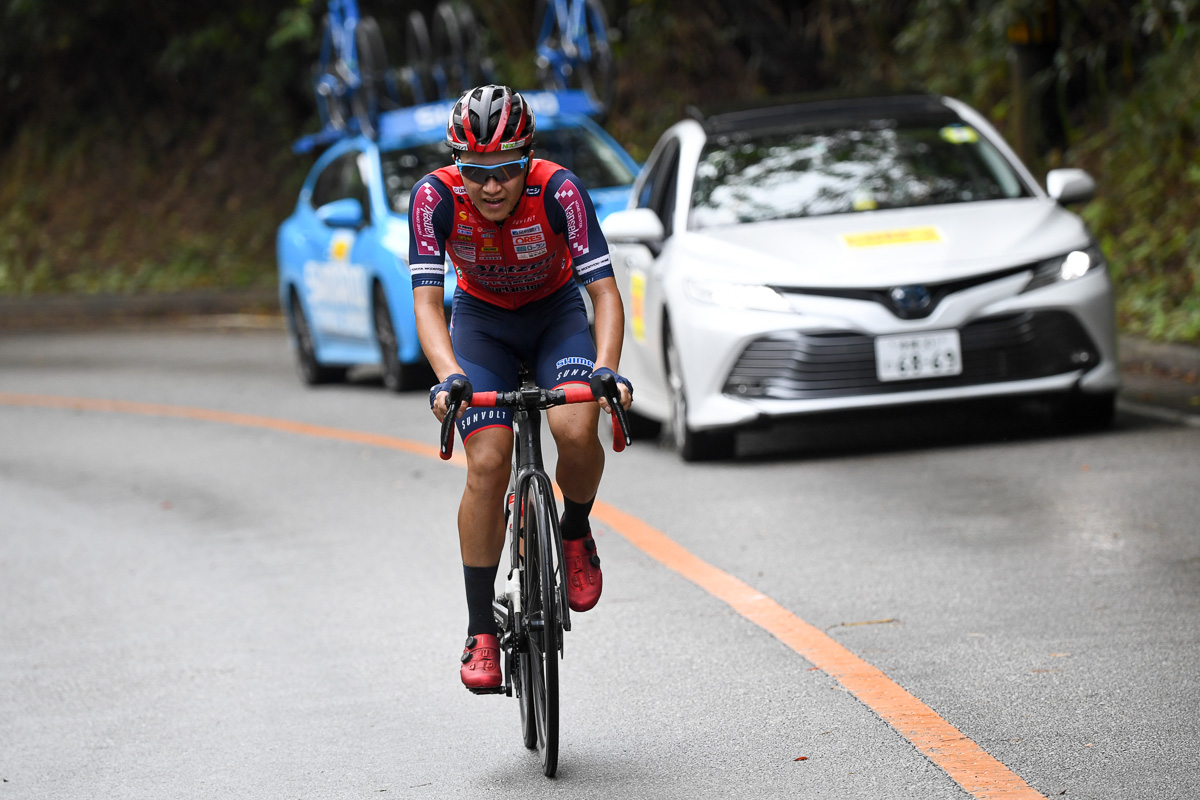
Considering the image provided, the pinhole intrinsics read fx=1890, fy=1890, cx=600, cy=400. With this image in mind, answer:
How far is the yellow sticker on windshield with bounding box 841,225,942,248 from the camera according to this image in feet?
29.8

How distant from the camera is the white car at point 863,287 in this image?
8.85 meters

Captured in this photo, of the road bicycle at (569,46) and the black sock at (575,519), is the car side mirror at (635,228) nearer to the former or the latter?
the black sock at (575,519)

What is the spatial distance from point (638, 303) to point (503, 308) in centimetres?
500

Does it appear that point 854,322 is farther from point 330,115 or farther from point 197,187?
point 197,187

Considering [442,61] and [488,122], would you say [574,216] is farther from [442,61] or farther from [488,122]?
[442,61]

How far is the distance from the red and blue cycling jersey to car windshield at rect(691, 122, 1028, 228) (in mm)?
4585

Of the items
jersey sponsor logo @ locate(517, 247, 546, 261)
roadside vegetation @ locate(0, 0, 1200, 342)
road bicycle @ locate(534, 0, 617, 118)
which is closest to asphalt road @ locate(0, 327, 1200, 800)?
jersey sponsor logo @ locate(517, 247, 546, 261)

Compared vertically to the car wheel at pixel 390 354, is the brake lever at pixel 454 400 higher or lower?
higher

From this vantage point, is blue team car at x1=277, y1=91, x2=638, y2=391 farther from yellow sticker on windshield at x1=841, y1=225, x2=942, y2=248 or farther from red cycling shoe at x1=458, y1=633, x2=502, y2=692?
red cycling shoe at x1=458, y1=633, x2=502, y2=692

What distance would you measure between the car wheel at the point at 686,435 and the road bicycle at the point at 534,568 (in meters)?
4.33

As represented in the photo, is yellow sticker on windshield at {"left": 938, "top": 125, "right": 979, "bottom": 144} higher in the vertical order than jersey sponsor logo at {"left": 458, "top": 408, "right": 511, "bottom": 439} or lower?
lower

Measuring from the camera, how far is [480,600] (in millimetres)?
5000

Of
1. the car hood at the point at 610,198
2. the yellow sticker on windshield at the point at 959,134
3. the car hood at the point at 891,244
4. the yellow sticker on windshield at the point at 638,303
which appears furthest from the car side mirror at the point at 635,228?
the car hood at the point at 610,198

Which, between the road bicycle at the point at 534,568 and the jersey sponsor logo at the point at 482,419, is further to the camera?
the jersey sponsor logo at the point at 482,419
